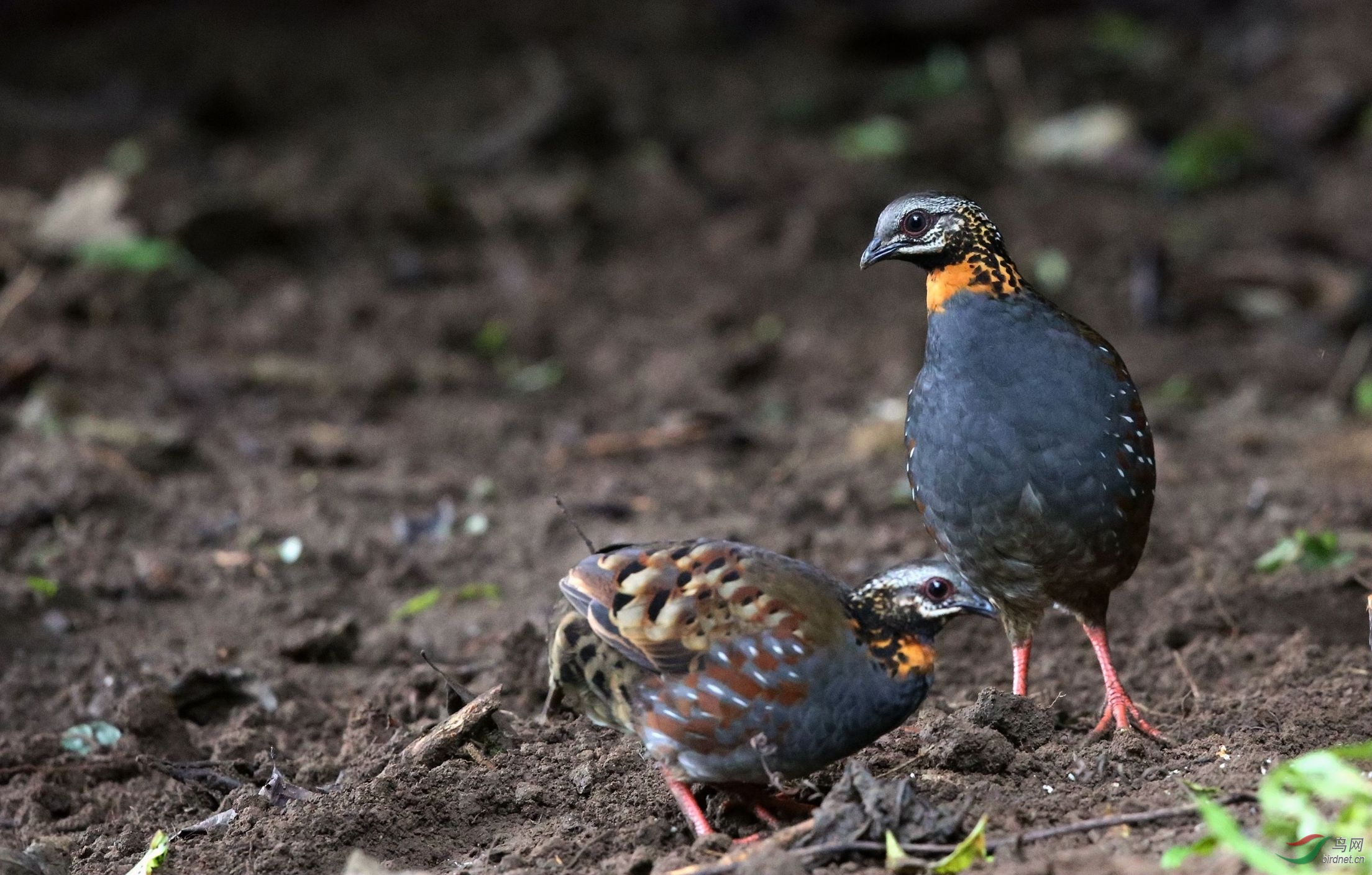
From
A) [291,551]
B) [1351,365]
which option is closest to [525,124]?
[291,551]

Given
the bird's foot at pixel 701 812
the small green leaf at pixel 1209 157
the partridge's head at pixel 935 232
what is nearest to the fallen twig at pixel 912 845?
the bird's foot at pixel 701 812

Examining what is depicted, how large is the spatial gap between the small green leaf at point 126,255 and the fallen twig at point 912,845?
623 cm

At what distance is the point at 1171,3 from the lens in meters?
12.8

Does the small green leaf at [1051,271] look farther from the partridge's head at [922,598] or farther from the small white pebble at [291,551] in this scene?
the partridge's head at [922,598]

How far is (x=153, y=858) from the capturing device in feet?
12.1

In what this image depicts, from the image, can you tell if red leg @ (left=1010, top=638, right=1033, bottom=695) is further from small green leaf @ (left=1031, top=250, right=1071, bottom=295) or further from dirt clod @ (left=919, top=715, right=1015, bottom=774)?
small green leaf @ (left=1031, top=250, right=1071, bottom=295)

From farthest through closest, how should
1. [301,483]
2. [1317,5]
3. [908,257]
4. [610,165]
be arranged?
[1317,5] → [610,165] → [301,483] → [908,257]

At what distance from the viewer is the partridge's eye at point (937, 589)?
3.69 m

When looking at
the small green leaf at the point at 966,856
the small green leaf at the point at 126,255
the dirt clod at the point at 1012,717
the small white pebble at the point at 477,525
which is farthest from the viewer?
the small green leaf at the point at 126,255

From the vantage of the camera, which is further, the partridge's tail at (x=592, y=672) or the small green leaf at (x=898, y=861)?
the partridge's tail at (x=592, y=672)

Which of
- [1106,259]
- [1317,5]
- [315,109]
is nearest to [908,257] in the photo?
[1106,259]

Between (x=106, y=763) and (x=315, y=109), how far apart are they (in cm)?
758

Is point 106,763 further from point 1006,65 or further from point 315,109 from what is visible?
point 1006,65

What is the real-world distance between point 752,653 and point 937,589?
0.46 metres
